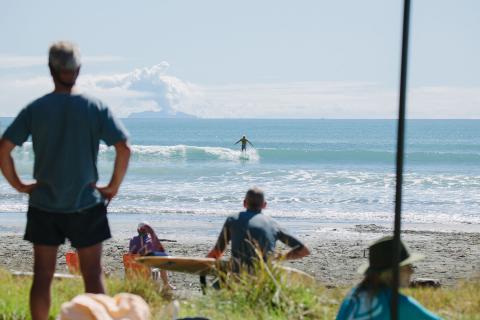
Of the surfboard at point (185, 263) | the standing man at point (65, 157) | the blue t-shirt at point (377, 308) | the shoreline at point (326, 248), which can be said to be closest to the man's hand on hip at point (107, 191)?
the standing man at point (65, 157)

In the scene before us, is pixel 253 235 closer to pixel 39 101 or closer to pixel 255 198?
pixel 255 198

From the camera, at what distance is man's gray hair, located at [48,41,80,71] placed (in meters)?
4.51

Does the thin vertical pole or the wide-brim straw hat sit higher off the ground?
the thin vertical pole

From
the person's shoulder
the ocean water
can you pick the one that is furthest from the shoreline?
the person's shoulder

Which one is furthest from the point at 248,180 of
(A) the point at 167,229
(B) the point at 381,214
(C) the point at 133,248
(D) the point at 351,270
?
(C) the point at 133,248

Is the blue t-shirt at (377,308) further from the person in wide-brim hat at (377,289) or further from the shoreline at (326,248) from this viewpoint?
the shoreline at (326,248)

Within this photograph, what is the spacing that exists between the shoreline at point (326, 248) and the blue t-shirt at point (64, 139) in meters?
6.60

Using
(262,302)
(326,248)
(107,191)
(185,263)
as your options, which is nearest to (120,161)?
(107,191)

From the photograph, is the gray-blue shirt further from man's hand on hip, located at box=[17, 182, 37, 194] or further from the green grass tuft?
man's hand on hip, located at box=[17, 182, 37, 194]

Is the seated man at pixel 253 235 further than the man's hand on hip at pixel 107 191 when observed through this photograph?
Yes

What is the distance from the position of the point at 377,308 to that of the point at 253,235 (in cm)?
211

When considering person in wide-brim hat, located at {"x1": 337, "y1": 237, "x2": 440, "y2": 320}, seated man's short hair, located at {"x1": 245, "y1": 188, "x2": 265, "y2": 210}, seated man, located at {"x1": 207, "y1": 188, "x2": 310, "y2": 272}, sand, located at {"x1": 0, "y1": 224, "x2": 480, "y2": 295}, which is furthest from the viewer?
sand, located at {"x1": 0, "y1": 224, "x2": 480, "y2": 295}

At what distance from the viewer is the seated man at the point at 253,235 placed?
6.02m

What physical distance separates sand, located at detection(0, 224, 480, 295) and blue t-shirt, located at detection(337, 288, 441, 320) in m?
6.96
